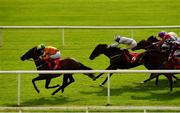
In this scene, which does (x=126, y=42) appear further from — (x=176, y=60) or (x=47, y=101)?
(x=47, y=101)

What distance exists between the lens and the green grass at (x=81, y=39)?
1087 centimetres

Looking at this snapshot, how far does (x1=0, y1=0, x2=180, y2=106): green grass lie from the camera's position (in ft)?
35.7

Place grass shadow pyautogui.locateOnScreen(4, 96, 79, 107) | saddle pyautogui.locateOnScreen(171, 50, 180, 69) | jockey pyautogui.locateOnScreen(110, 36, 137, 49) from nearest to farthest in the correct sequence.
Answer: grass shadow pyautogui.locateOnScreen(4, 96, 79, 107)
saddle pyautogui.locateOnScreen(171, 50, 180, 69)
jockey pyautogui.locateOnScreen(110, 36, 137, 49)

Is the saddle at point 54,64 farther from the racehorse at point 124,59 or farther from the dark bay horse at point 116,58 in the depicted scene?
the dark bay horse at point 116,58

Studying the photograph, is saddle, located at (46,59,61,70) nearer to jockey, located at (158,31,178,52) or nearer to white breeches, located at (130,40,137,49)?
white breeches, located at (130,40,137,49)

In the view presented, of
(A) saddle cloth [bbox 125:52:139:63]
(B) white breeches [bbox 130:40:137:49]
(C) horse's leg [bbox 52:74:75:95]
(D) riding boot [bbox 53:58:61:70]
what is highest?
(B) white breeches [bbox 130:40:137:49]

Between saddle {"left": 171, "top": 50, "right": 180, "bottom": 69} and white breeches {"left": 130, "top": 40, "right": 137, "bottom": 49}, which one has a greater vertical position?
white breeches {"left": 130, "top": 40, "right": 137, "bottom": 49}

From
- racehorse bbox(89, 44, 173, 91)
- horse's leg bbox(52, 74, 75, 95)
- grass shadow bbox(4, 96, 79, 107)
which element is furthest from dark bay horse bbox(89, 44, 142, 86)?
grass shadow bbox(4, 96, 79, 107)

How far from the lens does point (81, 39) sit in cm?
1686

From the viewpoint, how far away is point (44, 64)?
436 inches

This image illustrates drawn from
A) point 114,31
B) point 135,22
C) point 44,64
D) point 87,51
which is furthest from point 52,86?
point 135,22

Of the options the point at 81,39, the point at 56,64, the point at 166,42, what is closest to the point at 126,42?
the point at 166,42

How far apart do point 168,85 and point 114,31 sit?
20.4 feet

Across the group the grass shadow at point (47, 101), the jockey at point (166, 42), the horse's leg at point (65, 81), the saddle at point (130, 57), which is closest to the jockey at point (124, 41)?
the saddle at point (130, 57)
